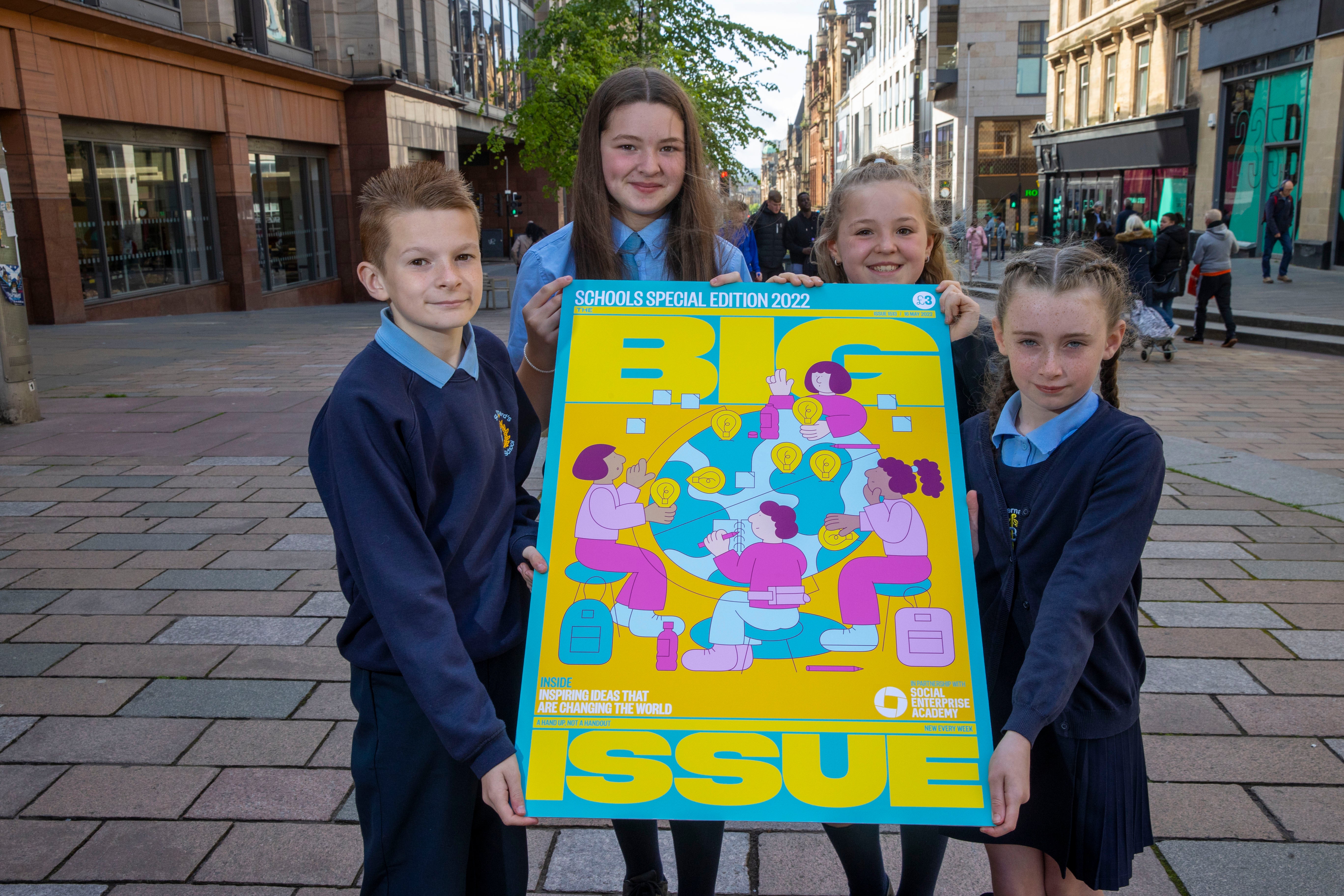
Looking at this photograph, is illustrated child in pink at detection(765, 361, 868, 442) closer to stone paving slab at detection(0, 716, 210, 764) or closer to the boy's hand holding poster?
the boy's hand holding poster

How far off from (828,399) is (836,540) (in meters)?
0.26

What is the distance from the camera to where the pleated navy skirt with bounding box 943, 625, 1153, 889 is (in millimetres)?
1785

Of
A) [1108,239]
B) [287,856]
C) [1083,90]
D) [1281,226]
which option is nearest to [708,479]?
[287,856]

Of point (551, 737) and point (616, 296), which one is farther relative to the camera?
point (616, 296)

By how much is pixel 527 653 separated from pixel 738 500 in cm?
45

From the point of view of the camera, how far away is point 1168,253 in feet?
44.1

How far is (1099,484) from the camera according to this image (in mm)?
1693

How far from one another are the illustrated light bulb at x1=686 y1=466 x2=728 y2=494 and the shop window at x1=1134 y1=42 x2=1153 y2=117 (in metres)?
31.0

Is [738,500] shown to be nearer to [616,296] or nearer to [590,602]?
[590,602]

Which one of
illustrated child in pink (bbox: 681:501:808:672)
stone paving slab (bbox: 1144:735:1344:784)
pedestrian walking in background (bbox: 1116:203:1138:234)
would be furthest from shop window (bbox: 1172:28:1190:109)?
illustrated child in pink (bbox: 681:501:808:672)

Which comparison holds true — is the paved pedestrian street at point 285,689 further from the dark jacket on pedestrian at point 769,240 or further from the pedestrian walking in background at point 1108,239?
the dark jacket on pedestrian at point 769,240

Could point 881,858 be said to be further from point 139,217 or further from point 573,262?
point 139,217

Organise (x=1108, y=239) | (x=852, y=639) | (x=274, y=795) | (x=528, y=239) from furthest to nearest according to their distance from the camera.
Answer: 1. (x=528, y=239)
2. (x=1108, y=239)
3. (x=274, y=795)
4. (x=852, y=639)

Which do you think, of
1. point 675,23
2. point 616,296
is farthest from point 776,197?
point 616,296
